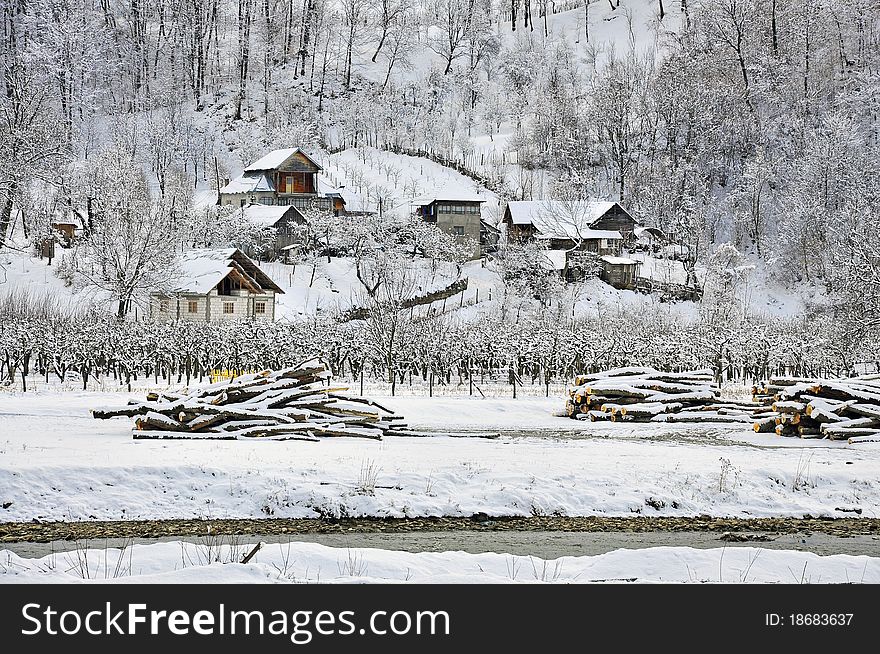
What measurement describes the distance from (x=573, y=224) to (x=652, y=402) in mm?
47075

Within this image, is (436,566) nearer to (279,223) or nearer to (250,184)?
(279,223)

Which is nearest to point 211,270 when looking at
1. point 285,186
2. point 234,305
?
point 234,305

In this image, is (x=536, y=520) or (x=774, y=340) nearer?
(x=536, y=520)

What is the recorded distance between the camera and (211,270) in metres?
52.8

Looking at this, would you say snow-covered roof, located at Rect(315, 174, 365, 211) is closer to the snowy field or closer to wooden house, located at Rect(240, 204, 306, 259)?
wooden house, located at Rect(240, 204, 306, 259)

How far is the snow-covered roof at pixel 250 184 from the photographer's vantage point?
73.3 meters

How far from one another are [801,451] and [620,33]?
104 meters

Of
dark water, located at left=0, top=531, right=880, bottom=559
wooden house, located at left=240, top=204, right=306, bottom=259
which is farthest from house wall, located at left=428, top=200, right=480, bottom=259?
dark water, located at left=0, top=531, right=880, bottom=559

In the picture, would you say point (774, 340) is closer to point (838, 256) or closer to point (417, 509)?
point (838, 256)

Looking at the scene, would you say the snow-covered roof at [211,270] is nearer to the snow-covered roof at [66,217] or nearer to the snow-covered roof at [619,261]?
the snow-covered roof at [66,217]

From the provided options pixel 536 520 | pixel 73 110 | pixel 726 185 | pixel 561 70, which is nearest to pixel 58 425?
pixel 536 520

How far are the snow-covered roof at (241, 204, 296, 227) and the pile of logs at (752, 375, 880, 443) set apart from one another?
48.6 metres

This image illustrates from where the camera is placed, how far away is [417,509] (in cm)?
1170

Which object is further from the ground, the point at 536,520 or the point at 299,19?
the point at 299,19
